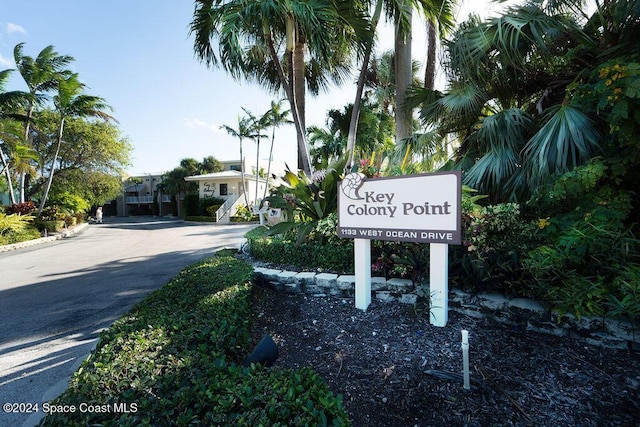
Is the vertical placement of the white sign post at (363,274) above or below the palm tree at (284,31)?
below

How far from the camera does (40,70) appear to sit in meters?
13.6

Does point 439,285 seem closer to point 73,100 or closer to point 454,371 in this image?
point 454,371

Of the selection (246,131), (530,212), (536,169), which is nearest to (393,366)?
(530,212)

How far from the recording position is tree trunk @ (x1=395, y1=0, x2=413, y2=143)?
646 centimetres

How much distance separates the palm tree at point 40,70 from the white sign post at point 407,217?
17002mm

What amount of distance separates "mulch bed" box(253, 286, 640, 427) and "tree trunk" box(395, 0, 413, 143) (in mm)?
4664

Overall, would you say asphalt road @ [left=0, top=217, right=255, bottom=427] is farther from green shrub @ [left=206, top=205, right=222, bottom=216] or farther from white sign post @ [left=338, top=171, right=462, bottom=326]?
green shrub @ [left=206, top=205, right=222, bottom=216]

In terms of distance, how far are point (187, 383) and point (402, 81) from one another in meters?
6.82

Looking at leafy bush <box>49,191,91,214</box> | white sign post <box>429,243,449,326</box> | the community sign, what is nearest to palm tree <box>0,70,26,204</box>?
leafy bush <box>49,191,91,214</box>

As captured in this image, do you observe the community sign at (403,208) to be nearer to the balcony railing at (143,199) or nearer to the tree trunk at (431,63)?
the tree trunk at (431,63)

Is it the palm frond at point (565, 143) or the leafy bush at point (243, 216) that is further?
the leafy bush at point (243, 216)

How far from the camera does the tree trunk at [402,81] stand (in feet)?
21.2

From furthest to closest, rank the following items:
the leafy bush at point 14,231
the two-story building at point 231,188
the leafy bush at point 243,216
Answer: the two-story building at point 231,188, the leafy bush at point 243,216, the leafy bush at point 14,231

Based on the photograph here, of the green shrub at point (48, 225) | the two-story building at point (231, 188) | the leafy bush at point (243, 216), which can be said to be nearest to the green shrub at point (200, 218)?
the two-story building at point (231, 188)
